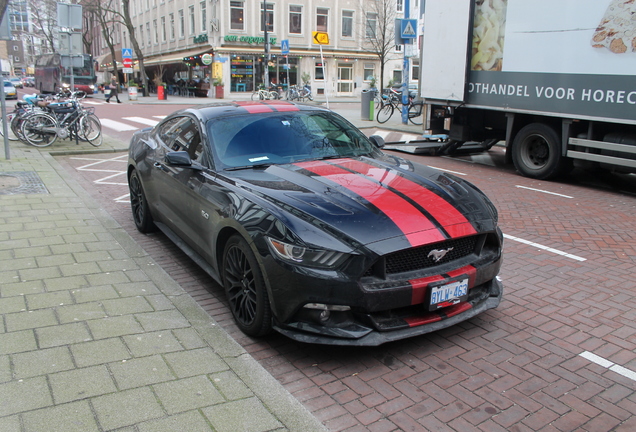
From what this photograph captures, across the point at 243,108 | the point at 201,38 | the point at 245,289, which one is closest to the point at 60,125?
the point at 243,108

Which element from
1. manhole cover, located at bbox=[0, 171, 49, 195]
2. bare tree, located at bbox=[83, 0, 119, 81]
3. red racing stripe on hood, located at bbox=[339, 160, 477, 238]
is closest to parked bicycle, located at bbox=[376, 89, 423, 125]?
manhole cover, located at bbox=[0, 171, 49, 195]

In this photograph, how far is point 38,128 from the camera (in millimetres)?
12797

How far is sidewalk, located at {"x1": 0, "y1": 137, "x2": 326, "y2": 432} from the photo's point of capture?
283cm

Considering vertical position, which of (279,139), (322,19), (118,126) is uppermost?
(322,19)

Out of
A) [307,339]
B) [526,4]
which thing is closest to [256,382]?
[307,339]

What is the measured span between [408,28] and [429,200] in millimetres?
15456

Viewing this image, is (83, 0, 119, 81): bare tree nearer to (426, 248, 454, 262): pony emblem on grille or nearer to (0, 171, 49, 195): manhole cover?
(0, 171, 49, 195): manhole cover

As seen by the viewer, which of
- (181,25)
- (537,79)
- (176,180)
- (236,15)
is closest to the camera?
(176,180)

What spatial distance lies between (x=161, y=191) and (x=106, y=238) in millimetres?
992

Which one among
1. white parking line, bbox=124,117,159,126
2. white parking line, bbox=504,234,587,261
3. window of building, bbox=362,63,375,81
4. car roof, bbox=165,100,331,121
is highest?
window of building, bbox=362,63,375,81

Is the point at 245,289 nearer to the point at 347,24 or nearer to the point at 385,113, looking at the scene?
the point at 385,113

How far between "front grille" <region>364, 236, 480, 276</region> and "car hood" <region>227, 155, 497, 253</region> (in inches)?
2.7

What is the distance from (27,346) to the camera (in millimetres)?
3508

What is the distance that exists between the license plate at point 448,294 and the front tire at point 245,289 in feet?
3.53
